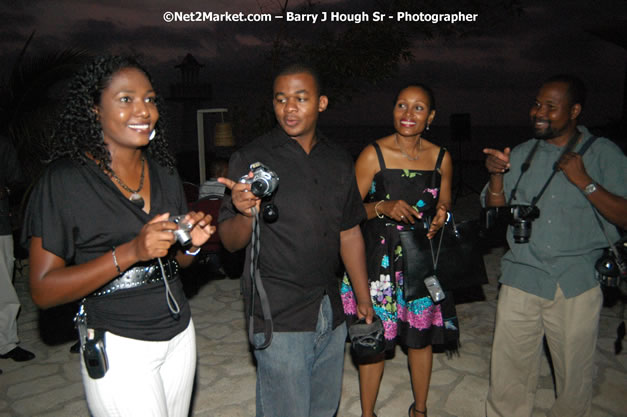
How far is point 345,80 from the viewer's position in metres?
7.27

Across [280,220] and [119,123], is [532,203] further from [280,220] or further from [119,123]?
[119,123]

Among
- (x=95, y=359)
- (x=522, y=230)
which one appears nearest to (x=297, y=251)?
(x=95, y=359)

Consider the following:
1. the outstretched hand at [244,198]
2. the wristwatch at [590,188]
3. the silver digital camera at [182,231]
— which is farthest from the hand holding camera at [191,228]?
the wristwatch at [590,188]

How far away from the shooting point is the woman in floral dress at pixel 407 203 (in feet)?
9.46

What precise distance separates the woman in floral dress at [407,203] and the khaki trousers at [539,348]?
350 mm

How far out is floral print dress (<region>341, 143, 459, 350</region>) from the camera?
114 inches

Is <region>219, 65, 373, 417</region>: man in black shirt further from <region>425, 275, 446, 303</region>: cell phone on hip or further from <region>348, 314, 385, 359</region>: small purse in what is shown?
<region>425, 275, 446, 303</region>: cell phone on hip

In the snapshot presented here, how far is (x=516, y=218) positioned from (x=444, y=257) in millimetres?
508

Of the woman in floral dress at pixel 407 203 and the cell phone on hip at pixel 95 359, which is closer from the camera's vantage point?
the cell phone on hip at pixel 95 359

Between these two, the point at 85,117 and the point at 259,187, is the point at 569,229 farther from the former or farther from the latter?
the point at 85,117

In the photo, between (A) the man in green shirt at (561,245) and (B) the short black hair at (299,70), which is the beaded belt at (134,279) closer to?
(B) the short black hair at (299,70)

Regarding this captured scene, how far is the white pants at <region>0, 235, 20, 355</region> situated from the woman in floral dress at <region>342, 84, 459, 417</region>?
339 centimetres

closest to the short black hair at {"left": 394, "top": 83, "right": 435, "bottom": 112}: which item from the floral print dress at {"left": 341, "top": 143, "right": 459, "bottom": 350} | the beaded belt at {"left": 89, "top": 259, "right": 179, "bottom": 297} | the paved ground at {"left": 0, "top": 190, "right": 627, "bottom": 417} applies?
the floral print dress at {"left": 341, "top": 143, "right": 459, "bottom": 350}

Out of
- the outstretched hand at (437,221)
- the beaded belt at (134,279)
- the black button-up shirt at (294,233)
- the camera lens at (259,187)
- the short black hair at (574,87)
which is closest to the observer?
the beaded belt at (134,279)
